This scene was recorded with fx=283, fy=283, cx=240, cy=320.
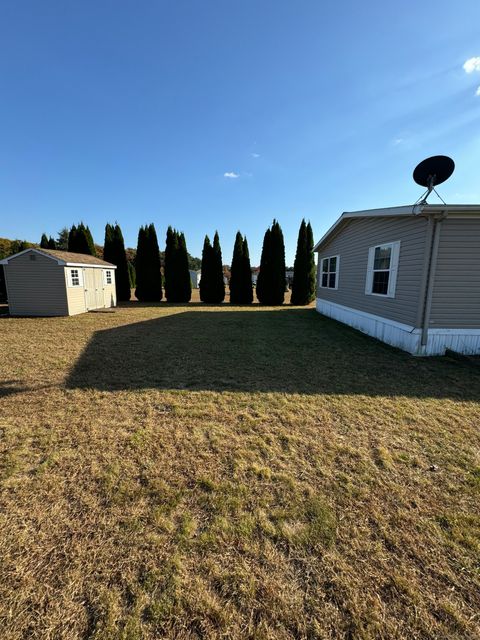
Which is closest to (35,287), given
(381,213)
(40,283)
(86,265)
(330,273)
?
(40,283)

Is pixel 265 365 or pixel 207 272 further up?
pixel 207 272

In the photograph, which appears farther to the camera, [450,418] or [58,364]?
[58,364]

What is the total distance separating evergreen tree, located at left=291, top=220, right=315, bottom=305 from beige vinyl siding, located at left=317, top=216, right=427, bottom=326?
5163 millimetres

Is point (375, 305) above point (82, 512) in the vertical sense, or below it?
above

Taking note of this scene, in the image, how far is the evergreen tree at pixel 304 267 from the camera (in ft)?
56.3

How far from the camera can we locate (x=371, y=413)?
3.71 meters

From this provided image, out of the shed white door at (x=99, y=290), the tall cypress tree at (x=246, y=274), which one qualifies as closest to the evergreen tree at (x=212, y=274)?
the tall cypress tree at (x=246, y=274)

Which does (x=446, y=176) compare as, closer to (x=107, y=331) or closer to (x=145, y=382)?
(x=145, y=382)

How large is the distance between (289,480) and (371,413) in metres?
1.79

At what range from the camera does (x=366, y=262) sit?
8.64m

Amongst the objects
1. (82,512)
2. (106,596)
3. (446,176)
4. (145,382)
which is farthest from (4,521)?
(446,176)

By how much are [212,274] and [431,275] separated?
1381cm

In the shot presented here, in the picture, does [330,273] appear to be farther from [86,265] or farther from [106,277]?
[106,277]

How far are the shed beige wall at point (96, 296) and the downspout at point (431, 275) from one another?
12505 mm
